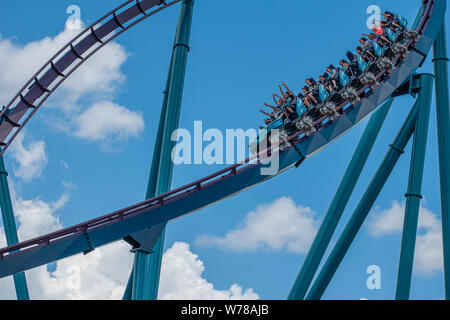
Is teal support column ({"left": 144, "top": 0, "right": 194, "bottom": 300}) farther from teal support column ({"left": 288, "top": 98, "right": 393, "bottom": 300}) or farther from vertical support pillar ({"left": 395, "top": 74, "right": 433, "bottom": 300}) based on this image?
vertical support pillar ({"left": 395, "top": 74, "right": 433, "bottom": 300})

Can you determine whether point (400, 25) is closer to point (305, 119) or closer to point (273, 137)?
point (305, 119)

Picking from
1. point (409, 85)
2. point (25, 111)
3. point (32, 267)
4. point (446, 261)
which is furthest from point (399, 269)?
point (25, 111)

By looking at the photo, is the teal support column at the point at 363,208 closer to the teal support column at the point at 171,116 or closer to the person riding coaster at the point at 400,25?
the person riding coaster at the point at 400,25

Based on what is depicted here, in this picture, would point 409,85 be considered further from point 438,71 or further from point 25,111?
point 25,111

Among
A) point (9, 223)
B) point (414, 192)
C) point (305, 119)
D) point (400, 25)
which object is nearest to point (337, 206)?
point (414, 192)

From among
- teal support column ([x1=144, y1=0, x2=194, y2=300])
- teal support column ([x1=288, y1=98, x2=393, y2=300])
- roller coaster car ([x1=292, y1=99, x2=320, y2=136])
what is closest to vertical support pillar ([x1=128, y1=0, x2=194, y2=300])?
Result: teal support column ([x1=144, y1=0, x2=194, y2=300])

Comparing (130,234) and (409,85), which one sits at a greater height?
(409,85)
